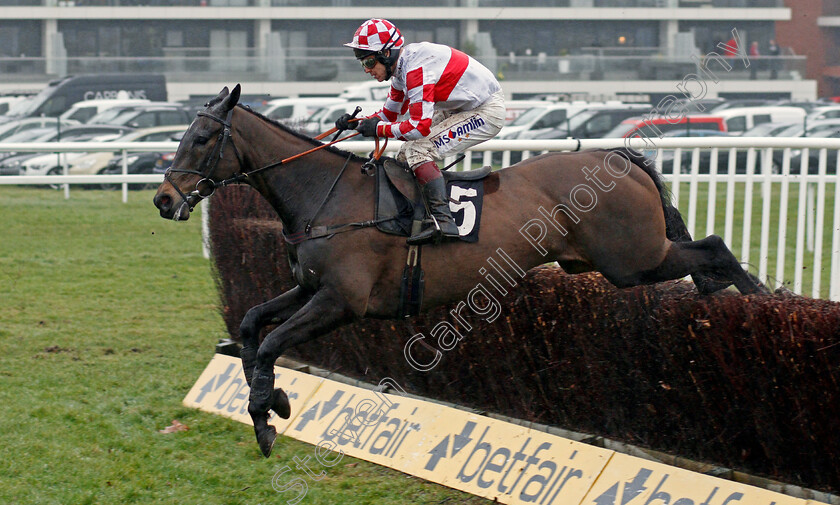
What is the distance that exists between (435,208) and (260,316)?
1031mm

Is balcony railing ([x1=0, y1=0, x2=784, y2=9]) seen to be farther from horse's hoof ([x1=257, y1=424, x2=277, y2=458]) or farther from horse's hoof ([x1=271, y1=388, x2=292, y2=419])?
horse's hoof ([x1=257, y1=424, x2=277, y2=458])

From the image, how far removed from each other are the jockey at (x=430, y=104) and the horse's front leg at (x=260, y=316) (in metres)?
0.66

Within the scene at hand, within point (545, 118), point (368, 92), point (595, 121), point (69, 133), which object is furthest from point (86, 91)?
point (595, 121)

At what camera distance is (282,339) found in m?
4.54

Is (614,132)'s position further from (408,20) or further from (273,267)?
(408,20)

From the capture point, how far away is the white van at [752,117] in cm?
2335

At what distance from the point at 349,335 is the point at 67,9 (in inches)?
1590

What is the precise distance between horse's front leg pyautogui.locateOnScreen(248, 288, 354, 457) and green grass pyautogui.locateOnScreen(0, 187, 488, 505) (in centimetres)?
41

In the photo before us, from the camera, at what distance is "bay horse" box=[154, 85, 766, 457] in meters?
4.60

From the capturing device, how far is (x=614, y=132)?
20.6 metres

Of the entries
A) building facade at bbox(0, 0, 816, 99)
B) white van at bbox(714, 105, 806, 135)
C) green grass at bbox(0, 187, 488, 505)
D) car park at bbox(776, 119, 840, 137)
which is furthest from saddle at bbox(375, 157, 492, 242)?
building facade at bbox(0, 0, 816, 99)

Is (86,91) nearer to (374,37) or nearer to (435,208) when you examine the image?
(374,37)

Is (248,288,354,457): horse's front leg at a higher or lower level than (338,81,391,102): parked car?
lower

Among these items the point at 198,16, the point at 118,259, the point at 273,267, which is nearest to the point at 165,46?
the point at 198,16
